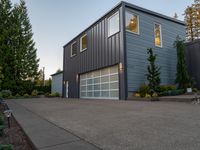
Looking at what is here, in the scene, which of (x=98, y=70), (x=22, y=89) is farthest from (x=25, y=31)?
(x=98, y=70)

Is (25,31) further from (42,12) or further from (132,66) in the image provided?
(132,66)

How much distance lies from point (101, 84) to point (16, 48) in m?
13.9

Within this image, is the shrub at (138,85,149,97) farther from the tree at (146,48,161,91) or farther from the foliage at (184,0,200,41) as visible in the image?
the foliage at (184,0,200,41)

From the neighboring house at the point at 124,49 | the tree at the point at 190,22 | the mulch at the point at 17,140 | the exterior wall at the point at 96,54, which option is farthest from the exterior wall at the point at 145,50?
the tree at the point at 190,22

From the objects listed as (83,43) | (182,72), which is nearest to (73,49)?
(83,43)

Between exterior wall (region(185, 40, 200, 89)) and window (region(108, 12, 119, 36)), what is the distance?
4727mm

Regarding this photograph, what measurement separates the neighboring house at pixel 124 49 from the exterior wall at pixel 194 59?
0.85m

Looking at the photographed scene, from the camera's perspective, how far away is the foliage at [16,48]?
61.8ft

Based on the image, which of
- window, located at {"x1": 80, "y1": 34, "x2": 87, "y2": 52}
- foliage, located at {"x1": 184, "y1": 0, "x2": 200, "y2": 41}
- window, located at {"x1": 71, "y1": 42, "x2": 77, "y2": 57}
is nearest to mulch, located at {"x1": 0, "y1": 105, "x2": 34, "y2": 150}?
window, located at {"x1": 80, "y1": 34, "x2": 87, "y2": 52}

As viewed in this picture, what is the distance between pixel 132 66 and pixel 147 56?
1406mm

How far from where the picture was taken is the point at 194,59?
1044 cm

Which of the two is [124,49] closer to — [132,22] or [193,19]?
[132,22]

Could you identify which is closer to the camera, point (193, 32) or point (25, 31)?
point (193, 32)

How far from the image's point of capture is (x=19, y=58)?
19.9 metres
